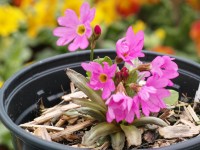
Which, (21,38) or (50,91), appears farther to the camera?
(21,38)

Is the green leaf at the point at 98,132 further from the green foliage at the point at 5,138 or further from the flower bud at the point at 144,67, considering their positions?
the green foliage at the point at 5,138

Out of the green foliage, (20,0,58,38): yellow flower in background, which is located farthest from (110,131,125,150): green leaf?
(20,0,58,38): yellow flower in background

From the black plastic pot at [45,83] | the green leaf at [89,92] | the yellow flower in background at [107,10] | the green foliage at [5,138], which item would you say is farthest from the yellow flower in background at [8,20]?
the green leaf at [89,92]

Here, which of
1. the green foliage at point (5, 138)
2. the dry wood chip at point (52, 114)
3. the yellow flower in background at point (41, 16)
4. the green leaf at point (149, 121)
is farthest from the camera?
the yellow flower in background at point (41, 16)

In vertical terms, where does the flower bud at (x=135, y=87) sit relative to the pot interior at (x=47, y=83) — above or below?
above

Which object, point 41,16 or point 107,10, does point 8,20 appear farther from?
point 107,10

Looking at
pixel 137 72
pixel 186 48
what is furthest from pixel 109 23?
pixel 137 72

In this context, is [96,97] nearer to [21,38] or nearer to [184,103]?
[184,103]
